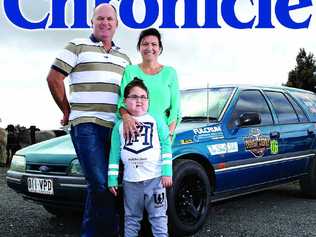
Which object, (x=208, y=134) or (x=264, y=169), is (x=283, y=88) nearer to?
(x=264, y=169)

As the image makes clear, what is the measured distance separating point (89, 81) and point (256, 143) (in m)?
2.54

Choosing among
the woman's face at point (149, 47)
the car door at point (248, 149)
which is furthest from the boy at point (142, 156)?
the car door at point (248, 149)

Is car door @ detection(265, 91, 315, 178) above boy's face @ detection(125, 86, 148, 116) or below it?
below

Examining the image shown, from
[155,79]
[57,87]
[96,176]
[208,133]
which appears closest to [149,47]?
[155,79]

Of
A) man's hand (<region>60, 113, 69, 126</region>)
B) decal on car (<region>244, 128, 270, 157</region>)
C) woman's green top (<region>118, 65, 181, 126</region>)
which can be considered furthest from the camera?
decal on car (<region>244, 128, 270, 157</region>)

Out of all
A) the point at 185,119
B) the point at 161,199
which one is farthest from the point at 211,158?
the point at 161,199

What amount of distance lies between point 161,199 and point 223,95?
2.13 meters

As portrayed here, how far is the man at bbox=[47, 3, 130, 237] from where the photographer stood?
127 inches

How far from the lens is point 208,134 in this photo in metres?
4.61

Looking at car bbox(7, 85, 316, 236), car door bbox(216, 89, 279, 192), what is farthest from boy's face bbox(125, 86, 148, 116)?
car door bbox(216, 89, 279, 192)

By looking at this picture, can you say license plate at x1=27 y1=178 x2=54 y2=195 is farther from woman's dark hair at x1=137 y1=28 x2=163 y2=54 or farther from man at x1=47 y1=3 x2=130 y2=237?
woman's dark hair at x1=137 y1=28 x2=163 y2=54

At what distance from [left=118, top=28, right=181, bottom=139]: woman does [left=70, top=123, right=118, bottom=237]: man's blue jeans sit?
0.70 ft

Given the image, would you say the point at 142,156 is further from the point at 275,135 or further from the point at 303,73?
the point at 303,73

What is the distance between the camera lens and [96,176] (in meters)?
3.24
